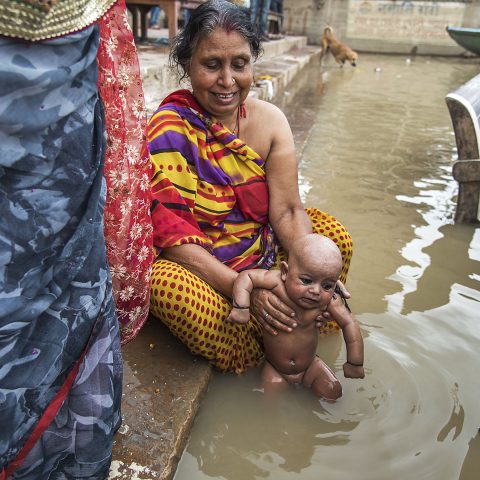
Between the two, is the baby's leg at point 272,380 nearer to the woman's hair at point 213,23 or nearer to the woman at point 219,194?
the woman at point 219,194

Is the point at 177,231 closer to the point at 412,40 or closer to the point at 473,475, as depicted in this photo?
the point at 473,475

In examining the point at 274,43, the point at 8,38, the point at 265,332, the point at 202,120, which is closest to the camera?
the point at 8,38

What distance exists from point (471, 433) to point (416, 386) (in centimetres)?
29

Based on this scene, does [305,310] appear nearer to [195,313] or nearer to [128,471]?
[195,313]

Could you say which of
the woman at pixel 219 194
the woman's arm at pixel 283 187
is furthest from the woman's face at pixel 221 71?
the woman's arm at pixel 283 187

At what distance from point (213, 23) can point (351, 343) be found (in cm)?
131

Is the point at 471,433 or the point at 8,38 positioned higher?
the point at 8,38

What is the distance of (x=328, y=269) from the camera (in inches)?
71.3

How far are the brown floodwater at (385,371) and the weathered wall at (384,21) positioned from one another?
647 inches

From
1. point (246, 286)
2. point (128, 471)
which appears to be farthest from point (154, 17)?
point (128, 471)

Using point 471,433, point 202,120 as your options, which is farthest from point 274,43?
point 471,433

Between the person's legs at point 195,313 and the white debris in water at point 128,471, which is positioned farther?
Result: the person's legs at point 195,313

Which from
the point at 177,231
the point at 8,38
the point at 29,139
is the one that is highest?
the point at 8,38

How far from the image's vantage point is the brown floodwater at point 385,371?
1772mm
